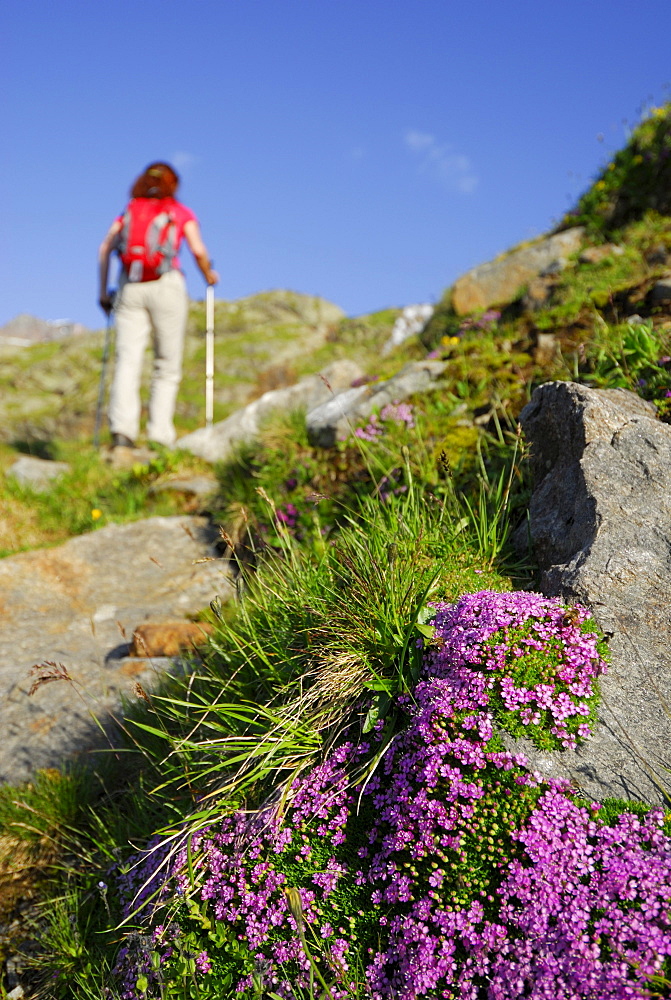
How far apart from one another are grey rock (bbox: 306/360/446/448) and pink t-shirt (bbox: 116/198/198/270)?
4813mm

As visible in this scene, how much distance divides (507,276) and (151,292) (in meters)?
5.72

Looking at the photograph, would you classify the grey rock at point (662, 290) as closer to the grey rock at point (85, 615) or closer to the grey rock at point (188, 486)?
the grey rock at point (85, 615)

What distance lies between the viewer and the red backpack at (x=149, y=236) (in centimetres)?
1034

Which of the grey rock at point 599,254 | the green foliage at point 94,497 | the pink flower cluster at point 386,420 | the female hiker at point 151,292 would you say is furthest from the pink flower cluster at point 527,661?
the female hiker at point 151,292

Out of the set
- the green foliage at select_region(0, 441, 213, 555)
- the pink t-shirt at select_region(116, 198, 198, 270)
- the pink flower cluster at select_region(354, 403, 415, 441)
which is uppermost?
the pink t-shirt at select_region(116, 198, 198, 270)

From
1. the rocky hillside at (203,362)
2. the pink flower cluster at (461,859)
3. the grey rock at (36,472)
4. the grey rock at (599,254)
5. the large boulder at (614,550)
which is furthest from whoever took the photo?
the rocky hillside at (203,362)

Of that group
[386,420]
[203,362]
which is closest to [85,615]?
[386,420]

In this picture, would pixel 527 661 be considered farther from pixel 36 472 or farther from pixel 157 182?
pixel 157 182

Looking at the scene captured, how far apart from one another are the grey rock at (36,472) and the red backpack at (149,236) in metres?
3.25

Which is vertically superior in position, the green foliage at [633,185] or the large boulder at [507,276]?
the green foliage at [633,185]

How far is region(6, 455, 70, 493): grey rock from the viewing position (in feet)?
31.8

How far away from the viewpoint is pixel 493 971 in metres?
2.14

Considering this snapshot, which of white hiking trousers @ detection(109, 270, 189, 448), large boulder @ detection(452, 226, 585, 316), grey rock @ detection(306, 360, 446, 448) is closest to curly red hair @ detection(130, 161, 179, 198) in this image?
white hiking trousers @ detection(109, 270, 189, 448)

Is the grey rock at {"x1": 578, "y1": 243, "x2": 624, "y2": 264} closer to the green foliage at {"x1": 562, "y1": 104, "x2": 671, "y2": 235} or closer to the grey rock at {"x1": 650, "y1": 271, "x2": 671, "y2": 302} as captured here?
the green foliage at {"x1": 562, "y1": 104, "x2": 671, "y2": 235}
